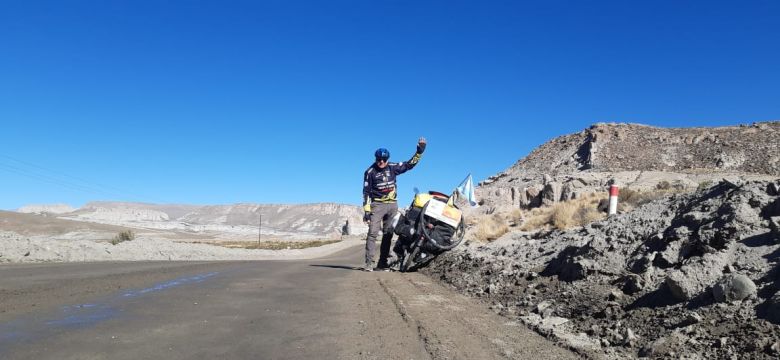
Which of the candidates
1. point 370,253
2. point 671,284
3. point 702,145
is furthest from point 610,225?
point 702,145

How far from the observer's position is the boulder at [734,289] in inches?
181

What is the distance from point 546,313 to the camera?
5.87 metres

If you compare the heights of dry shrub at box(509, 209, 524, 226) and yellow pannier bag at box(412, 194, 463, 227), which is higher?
dry shrub at box(509, 209, 524, 226)

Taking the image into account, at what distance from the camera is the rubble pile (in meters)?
4.28

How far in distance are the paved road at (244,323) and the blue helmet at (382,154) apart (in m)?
3.82

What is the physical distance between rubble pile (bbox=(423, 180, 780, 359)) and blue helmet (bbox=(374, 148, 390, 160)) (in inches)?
116

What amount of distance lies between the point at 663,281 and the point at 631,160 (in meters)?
43.2

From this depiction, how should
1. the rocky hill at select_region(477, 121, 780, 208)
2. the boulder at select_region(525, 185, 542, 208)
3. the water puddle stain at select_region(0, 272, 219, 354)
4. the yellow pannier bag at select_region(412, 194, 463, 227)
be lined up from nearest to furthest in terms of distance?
the water puddle stain at select_region(0, 272, 219, 354) < the yellow pannier bag at select_region(412, 194, 463, 227) < the boulder at select_region(525, 185, 542, 208) < the rocky hill at select_region(477, 121, 780, 208)

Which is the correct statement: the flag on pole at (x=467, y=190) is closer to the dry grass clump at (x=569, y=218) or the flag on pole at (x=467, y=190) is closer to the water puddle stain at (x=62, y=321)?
the dry grass clump at (x=569, y=218)

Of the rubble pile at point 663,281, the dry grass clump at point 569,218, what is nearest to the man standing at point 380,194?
the rubble pile at point 663,281

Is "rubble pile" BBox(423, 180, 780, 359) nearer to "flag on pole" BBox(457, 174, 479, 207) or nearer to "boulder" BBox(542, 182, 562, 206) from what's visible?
"flag on pole" BBox(457, 174, 479, 207)

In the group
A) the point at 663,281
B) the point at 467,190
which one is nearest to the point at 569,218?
the point at 467,190

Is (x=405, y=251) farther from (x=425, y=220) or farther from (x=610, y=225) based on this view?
(x=610, y=225)

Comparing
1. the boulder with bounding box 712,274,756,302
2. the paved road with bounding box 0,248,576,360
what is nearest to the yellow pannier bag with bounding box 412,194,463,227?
the paved road with bounding box 0,248,576,360
